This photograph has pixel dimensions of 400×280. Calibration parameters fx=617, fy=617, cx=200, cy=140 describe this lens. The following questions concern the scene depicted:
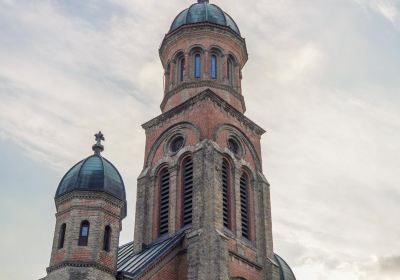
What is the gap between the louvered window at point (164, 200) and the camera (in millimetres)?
33441

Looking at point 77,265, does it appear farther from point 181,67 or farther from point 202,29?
point 202,29

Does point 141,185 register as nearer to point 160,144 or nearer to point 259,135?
point 160,144

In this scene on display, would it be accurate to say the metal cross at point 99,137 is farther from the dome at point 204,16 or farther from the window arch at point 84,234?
the dome at point 204,16

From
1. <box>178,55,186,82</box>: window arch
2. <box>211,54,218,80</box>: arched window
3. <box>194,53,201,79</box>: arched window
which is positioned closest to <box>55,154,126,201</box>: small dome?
<box>194,53,201,79</box>: arched window

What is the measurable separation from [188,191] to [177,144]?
143 inches

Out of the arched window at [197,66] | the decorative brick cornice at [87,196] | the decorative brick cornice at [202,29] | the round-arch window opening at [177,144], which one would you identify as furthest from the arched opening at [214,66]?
the decorative brick cornice at [87,196]

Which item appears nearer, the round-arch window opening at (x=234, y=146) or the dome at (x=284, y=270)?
the dome at (x=284, y=270)

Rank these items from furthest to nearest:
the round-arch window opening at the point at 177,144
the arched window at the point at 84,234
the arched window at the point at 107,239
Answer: the round-arch window opening at the point at 177,144 → the arched window at the point at 107,239 → the arched window at the point at 84,234

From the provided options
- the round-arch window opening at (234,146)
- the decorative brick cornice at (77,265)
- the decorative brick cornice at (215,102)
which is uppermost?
the decorative brick cornice at (215,102)

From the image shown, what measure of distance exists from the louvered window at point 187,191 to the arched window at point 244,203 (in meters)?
3.06

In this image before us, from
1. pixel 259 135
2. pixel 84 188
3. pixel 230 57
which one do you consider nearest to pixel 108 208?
pixel 84 188

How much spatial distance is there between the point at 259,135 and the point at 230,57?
227 inches

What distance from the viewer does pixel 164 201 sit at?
1351 inches

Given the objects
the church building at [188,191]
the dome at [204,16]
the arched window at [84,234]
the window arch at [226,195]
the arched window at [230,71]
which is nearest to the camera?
the arched window at [84,234]
